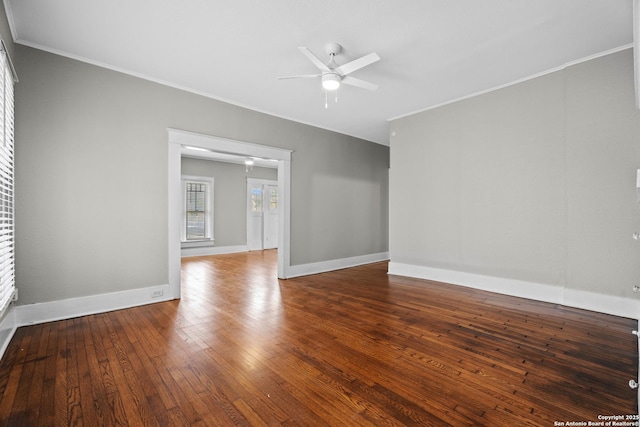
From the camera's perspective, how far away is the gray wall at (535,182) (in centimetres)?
321

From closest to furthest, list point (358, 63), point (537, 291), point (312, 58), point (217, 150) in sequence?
point (312, 58) → point (358, 63) → point (537, 291) → point (217, 150)

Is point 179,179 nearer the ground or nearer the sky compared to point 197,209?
nearer the sky

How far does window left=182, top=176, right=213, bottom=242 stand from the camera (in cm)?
800

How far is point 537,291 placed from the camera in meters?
3.78

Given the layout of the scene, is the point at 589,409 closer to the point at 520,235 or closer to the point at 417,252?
the point at 520,235

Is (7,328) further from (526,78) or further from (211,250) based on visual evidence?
(526,78)

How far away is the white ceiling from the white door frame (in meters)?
0.74

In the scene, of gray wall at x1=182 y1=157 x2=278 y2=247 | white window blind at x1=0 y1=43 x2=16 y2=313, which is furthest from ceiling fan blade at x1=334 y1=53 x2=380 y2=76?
gray wall at x1=182 y1=157 x2=278 y2=247

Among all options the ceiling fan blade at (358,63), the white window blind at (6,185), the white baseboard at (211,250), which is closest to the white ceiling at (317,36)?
the ceiling fan blade at (358,63)

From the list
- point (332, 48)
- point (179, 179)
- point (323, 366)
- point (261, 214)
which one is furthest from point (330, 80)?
point (261, 214)

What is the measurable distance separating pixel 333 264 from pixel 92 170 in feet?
13.8

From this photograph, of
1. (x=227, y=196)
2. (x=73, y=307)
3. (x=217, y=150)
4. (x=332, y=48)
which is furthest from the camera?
(x=227, y=196)

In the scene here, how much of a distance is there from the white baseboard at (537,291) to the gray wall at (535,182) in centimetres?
8

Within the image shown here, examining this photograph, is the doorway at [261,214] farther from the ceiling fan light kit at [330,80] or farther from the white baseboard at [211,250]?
the ceiling fan light kit at [330,80]
